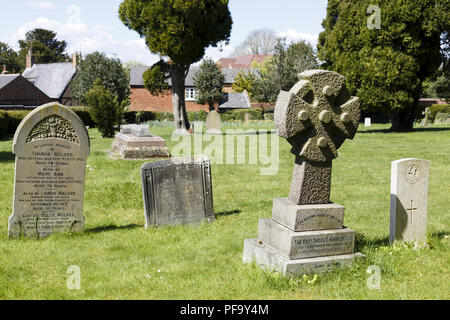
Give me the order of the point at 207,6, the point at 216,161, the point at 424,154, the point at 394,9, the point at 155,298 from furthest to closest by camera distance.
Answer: the point at 394,9, the point at 207,6, the point at 424,154, the point at 216,161, the point at 155,298

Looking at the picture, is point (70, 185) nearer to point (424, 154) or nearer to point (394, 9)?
point (424, 154)

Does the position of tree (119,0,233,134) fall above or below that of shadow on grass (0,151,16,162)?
above

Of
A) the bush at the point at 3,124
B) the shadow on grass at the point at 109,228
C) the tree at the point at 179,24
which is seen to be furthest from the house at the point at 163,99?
the shadow on grass at the point at 109,228

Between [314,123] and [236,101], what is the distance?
48402 millimetres

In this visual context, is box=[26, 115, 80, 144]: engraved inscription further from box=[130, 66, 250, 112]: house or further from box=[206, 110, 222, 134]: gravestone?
box=[130, 66, 250, 112]: house

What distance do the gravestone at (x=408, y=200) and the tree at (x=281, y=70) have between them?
139 ft

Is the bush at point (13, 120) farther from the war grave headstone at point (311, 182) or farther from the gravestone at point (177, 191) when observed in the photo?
the war grave headstone at point (311, 182)

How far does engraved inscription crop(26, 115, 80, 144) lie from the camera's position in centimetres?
648

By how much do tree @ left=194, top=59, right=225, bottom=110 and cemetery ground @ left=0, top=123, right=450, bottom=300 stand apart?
41130 mm

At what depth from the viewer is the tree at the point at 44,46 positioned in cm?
7244

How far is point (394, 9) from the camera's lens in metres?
25.8

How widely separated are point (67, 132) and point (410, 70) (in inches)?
951

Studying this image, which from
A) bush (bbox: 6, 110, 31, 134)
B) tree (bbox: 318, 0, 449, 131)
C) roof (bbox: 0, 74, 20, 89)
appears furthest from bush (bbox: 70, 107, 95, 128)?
tree (bbox: 318, 0, 449, 131)

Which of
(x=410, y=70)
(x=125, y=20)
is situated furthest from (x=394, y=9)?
(x=125, y=20)
